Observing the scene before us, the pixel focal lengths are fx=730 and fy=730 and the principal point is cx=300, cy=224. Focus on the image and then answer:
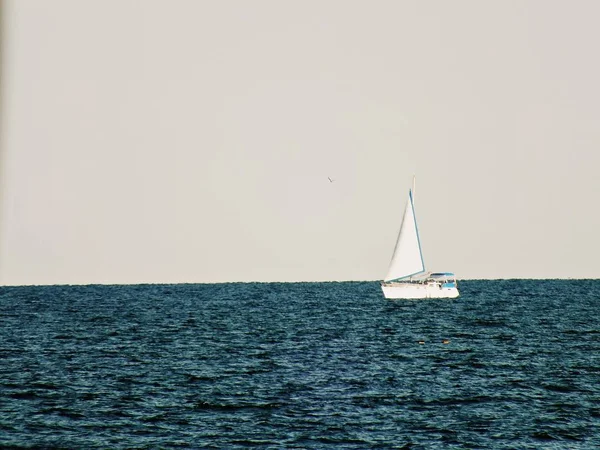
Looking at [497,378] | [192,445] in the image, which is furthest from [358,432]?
[497,378]

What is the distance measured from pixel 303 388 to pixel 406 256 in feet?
278

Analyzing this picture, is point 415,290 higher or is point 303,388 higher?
point 415,290

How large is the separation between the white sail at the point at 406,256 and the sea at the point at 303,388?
44.6 meters

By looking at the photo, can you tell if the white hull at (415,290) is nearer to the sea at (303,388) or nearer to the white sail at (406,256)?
the white sail at (406,256)

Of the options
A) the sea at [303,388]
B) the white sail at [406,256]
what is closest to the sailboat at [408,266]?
the white sail at [406,256]

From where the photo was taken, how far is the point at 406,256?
123062 millimetres

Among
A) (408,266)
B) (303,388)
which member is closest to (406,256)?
(408,266)

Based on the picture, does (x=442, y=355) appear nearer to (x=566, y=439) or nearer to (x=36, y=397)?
(x=566, y=439)

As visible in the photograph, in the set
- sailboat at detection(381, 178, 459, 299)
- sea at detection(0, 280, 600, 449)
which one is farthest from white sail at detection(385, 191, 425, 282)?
sea at detection(0, 280, 600, 449)

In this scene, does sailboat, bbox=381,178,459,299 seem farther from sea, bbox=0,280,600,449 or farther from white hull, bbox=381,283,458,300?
sea, bbox=0,280,600,449

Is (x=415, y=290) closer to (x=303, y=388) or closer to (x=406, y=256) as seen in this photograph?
(x=406, y=256)

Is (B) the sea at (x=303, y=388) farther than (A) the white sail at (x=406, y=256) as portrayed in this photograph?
No

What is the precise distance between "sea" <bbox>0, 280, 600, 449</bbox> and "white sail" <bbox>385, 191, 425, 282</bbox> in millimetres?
44553

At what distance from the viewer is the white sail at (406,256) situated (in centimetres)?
12300
